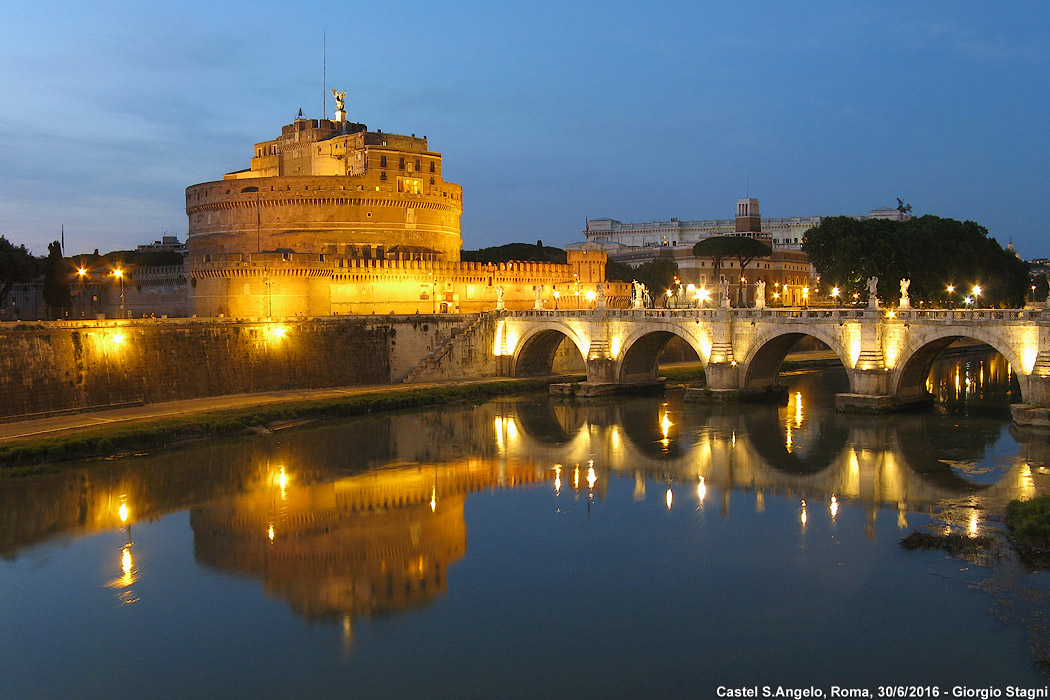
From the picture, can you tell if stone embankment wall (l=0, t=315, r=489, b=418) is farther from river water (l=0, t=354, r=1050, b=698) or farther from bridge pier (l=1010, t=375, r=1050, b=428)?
bridge pier (l=1010, t=375, r=1050, b=428)

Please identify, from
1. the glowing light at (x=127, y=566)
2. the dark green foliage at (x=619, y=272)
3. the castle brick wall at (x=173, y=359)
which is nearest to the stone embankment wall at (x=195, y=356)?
the castle brick wall at (x=173, y=359)

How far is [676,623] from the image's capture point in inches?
555

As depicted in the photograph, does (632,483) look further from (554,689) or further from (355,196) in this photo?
(355,196)

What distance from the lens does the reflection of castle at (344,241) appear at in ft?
141

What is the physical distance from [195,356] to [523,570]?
21.5 metres

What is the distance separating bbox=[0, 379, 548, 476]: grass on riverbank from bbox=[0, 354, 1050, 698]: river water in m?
0.91

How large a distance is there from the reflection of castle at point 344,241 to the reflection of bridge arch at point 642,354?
275 inches

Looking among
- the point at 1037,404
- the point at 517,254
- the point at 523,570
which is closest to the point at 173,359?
the point at 523,570

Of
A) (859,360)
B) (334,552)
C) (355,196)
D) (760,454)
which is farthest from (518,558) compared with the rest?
(355,196)

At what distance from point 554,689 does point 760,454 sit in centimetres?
1532

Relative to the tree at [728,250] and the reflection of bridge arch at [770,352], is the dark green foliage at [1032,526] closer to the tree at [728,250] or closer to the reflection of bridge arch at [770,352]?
the reflection of bridge arch at [770,352]

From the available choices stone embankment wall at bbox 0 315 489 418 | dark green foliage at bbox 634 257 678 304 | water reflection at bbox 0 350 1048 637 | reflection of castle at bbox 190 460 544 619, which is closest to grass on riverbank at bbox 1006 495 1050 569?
water reflection at bbox 0 350 1048 637

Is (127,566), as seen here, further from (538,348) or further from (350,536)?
(538,348)

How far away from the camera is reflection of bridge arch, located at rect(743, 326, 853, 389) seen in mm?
32375
